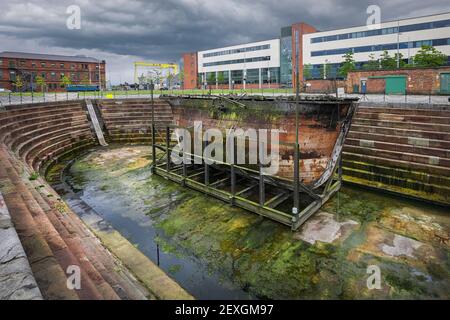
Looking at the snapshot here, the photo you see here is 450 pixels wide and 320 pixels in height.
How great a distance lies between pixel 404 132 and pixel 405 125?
0.49 metres

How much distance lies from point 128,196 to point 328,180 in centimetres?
688

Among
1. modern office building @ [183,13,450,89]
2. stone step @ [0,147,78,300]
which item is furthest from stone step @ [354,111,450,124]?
modern office building @ [183,13,450,89]

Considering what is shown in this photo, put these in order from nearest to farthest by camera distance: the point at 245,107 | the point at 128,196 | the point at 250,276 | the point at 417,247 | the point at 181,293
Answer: the point at 181,293 → the point at 250,276 → the point at 417,247 → the point at 245,107 → the point at 128,196

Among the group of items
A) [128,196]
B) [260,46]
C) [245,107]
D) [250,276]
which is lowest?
[250,276]

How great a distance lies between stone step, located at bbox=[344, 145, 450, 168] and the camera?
10414 mm

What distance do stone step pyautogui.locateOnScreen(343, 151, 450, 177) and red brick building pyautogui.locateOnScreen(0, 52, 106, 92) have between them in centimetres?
5643

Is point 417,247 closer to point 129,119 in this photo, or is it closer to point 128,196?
point 128,196

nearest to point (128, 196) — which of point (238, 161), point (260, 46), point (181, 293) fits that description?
point (238, 161)

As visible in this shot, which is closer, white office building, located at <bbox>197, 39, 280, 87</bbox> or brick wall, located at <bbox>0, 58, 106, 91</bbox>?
white office building, located at <bbox>197, 39, 280, 87</bbox>

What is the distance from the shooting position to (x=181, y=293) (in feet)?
17.6

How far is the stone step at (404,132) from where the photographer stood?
11.0m

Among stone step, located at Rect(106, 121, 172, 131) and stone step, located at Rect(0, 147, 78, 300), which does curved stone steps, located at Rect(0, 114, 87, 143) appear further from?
stone step, located at Rect(0, 147, 78, 300)

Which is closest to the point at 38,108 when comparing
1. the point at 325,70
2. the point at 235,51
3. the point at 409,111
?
the point at 409,111

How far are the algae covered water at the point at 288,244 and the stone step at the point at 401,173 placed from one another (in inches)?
44.9
